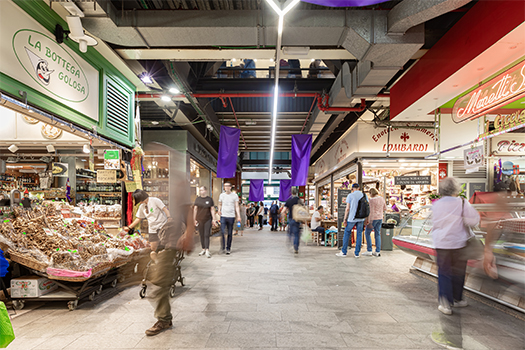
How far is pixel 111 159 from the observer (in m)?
5.45

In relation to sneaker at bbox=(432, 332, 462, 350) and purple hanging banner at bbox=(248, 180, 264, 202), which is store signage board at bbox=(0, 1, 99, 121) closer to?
sneaker at bbox=(432, 332, 462, 350)

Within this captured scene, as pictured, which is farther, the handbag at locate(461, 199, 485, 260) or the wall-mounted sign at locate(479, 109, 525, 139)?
the wall-mounted sign at locate(479, 109, 525, 139)

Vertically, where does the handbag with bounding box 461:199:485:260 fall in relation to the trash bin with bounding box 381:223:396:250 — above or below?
above

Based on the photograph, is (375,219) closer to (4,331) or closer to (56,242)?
(56,242)

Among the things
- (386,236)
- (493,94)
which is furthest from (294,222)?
(493,94)

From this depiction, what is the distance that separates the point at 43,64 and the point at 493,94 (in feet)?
19.3

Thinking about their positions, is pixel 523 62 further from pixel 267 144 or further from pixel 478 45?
pixel 267 144

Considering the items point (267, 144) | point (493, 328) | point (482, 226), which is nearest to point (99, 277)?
point (493, 328)

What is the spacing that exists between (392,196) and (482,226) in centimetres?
674

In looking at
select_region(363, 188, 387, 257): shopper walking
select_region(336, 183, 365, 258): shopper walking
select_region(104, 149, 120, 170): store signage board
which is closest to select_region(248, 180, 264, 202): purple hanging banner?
select_region(363, 188, 387, 257): shopper walking

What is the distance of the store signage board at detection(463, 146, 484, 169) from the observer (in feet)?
19.9

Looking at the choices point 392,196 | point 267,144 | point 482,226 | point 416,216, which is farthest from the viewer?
point 267,144

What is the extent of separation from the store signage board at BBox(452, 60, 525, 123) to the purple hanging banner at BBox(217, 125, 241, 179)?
5.94m

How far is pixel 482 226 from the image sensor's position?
4652mm
